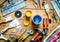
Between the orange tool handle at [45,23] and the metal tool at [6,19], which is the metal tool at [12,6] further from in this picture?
the orange tool handle at [45,23]

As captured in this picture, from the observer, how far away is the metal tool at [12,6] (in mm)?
1904

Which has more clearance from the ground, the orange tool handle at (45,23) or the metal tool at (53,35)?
the orange tool handle at (45,23)

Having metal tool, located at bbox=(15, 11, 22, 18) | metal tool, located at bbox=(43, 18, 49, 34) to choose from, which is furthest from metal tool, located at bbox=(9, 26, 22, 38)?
metal tool, located at bbox=(43, 18, 49, 34)

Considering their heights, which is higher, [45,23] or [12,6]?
[12,6]

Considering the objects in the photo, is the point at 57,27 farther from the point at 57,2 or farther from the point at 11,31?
the point at 11,31

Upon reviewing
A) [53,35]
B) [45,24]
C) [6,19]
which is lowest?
[53,35]

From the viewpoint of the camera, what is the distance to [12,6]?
6.27 feet

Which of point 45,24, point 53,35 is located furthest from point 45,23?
point 53,35

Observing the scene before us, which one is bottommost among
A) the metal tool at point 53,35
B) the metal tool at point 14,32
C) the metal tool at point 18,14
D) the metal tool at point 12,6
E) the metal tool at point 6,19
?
the metal tool at point 53,35

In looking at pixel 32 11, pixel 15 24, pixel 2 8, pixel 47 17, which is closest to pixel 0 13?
pixel 2 8

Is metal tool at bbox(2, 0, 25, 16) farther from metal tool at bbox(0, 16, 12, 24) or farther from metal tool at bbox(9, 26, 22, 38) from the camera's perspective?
metal tool at bbox(9, 26, 22, 38)

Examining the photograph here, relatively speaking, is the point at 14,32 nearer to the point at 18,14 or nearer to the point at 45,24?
the point at 18,14

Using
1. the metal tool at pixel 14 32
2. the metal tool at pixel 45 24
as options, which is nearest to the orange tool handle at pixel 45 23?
the metal tool at pixel 45 24

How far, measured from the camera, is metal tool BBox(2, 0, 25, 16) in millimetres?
1904
